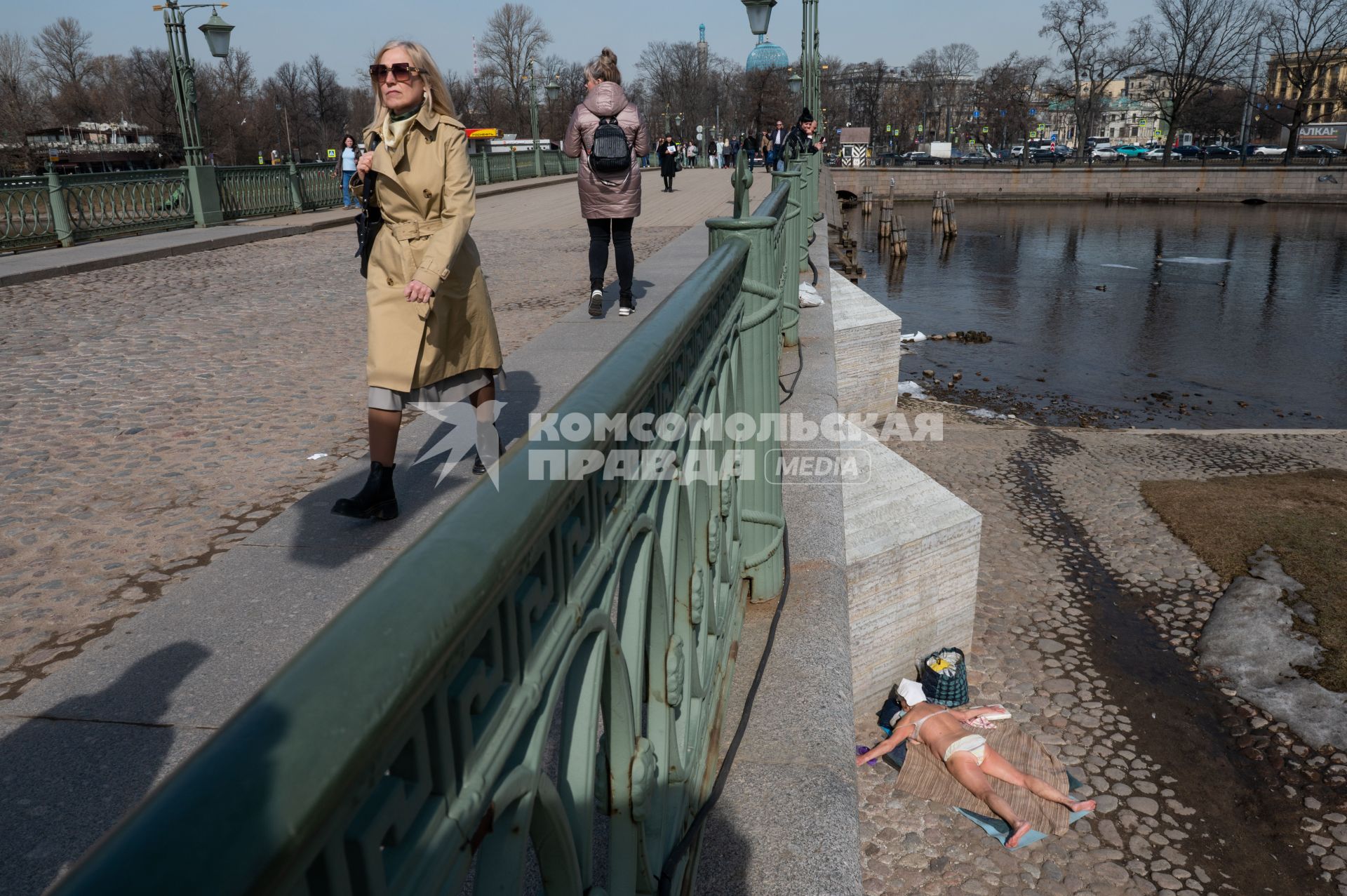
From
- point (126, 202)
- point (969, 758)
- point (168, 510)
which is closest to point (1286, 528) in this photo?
point (969, 758)

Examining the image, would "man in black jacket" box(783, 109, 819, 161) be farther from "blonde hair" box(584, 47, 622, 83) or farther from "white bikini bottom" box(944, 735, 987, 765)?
"white bikini bottom" box(944, 735, 987, 765)

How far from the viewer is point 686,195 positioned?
24453 mm

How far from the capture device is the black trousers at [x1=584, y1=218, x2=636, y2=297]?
309 inches

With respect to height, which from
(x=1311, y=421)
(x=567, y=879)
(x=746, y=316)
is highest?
(x=746, y=316)

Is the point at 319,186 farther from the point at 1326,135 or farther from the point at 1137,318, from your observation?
the point at 1326,135

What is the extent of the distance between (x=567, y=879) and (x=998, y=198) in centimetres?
6712

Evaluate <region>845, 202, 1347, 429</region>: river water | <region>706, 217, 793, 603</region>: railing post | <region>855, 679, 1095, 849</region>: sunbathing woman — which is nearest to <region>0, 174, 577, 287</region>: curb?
<region>855, 679, 1095, 849</region>: sunbathing woman

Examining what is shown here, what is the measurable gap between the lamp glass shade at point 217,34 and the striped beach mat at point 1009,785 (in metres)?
20.2

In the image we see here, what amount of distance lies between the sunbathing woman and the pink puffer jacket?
414cm

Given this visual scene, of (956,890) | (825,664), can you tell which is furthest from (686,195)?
(825,664)

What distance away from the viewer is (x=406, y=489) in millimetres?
4496

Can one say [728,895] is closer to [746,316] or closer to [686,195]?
[746,316]

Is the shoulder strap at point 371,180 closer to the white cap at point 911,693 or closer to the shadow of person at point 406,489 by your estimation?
the shadow of person at point 406,489

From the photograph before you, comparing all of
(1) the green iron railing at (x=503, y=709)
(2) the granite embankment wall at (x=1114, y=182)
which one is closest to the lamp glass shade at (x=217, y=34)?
(1) the green iron railing at (x=503, y=709)
